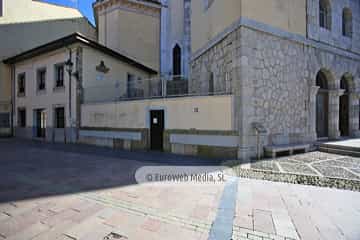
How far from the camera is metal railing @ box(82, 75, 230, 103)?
9.25 metres

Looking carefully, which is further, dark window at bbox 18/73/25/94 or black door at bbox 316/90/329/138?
dark window at bbox 18/73/25/94

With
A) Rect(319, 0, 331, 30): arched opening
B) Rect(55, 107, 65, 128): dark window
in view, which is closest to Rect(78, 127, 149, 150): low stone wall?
Rect(55, 107, 65, 128): dark window

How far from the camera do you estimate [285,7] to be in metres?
7.91

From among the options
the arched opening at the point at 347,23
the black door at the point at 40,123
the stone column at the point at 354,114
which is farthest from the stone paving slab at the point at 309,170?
the black door at the point at 40,123

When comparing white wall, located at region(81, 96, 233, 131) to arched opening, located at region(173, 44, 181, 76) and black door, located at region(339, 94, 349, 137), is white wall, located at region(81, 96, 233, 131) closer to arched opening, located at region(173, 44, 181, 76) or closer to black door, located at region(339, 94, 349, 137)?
black door, located at region(339, 94, 349, 137)

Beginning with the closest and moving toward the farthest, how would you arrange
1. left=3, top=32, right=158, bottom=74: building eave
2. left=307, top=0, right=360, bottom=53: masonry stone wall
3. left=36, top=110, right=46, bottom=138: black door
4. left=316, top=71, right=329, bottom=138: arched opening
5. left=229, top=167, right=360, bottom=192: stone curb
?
left=229, top=167, right=360, bottom=192: stone curb, left=307, top=0, right=360, bottom=53: masonry stone wall, left=316, top=71, right=329, bottom=138: arched opening, left=3, top=32, right=158, bottom=74: building eave, left=36, top=110, right=46, bottom=138: black door

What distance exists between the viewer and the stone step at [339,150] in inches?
278

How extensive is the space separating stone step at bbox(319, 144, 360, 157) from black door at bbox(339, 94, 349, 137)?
151 inches

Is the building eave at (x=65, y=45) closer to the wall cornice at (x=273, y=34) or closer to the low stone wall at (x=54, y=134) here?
the low stone wall at (x=54, y=134)

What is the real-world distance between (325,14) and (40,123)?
18118mm

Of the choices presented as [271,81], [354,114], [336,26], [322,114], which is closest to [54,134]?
[271,81]

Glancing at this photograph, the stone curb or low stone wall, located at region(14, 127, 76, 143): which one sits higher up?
low stone wall, located at region(14, 127, 76, 143)

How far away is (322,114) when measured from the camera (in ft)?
32.2

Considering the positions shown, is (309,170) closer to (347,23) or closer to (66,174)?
(66,174)
